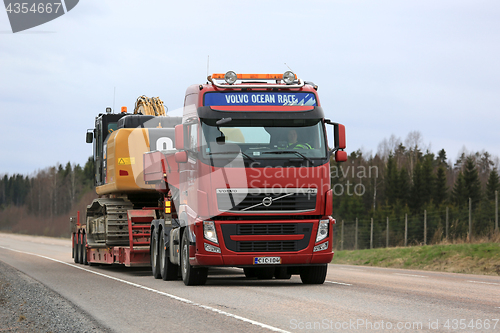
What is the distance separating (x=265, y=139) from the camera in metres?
13.5

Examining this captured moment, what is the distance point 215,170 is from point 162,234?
4.13m

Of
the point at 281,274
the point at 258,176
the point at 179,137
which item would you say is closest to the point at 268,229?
the point at 258,176

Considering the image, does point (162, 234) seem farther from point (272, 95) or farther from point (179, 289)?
point (272, 95)

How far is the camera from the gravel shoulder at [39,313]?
8.71 m

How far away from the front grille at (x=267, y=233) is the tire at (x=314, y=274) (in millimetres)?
1318

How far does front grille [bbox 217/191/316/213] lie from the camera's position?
521 inches

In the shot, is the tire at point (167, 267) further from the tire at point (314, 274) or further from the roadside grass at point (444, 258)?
the roadside grass at point (444, 258)

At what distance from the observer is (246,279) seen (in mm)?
16766

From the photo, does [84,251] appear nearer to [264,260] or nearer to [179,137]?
[179,137]

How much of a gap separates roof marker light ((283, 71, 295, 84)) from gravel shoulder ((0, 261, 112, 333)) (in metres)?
6.22

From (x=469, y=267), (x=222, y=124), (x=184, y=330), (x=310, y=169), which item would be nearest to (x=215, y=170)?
(x=222, y=124)

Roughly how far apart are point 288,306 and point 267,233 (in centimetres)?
332

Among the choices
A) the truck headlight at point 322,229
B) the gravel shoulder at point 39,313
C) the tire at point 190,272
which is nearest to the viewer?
the gravel shoulder at point 39,313

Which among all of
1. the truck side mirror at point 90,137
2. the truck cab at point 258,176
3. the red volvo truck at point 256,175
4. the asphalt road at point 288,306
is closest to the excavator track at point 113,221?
the truck side mirror at point 90,137
